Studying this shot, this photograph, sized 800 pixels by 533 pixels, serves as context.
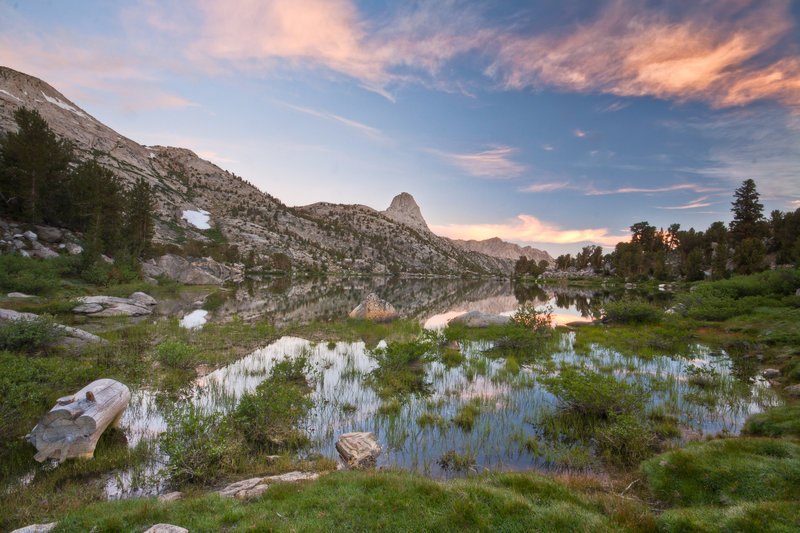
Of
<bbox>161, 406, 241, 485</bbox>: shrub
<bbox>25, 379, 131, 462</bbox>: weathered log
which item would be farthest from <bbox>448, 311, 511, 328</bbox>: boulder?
<bbox>25, 379, 131, 462</bbox>: weathered log

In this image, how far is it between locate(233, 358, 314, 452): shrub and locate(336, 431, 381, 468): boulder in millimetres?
1365

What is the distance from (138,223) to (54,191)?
1112cm

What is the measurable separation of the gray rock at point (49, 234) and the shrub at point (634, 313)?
2403 inches

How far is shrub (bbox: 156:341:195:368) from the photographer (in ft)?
44.3

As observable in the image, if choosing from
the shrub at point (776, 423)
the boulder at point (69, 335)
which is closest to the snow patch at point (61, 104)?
the boulder at point (69, 335)

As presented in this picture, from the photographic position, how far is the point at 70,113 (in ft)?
356

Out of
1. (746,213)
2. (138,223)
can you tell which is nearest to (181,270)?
(138,223)

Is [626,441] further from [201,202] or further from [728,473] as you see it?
[201,202]

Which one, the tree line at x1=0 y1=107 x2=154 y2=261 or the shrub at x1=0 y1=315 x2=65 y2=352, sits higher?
the tree line at x1=0 y1=107 x2=154 y2=261

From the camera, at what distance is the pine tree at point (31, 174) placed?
35750mm

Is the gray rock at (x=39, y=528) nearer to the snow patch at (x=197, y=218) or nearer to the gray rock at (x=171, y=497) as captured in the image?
the gray rock at (x=171, y=497)

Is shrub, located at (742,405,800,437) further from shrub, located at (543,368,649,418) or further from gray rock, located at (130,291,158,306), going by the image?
gray rock, located at (130,291,158,306)

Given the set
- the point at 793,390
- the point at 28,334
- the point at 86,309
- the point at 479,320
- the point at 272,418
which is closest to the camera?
the point at 272,418

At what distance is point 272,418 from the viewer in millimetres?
8969
